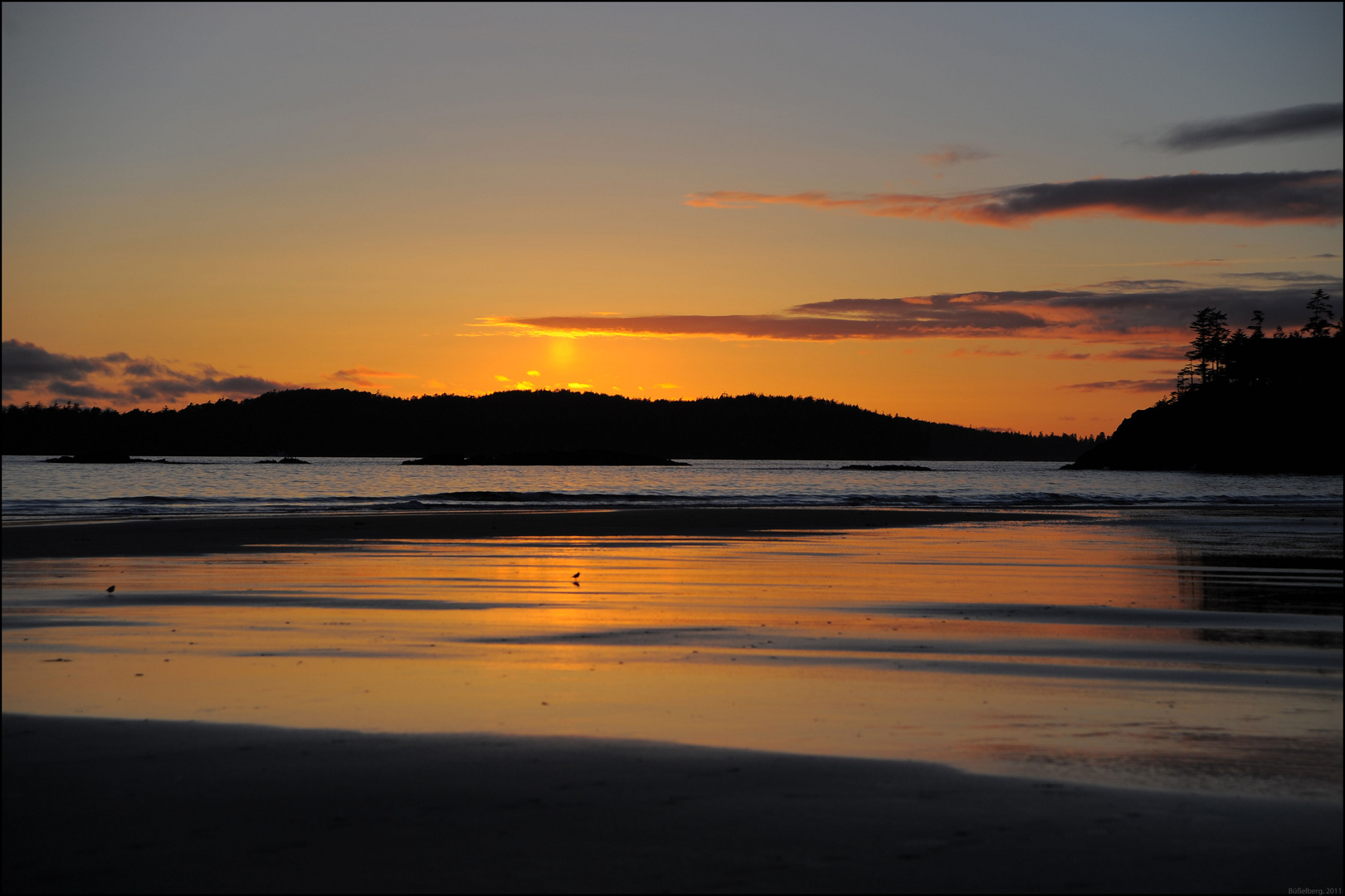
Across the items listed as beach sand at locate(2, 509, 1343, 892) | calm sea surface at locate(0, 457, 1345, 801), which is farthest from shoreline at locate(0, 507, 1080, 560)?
beach sand at locate(2, 509, 1343, 892)

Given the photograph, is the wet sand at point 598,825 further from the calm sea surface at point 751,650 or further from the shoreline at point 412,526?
the shoreline at point 412,526

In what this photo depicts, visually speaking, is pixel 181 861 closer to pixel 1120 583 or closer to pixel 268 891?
pixel 268 891

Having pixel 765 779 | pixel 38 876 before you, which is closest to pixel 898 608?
pixel 765 779

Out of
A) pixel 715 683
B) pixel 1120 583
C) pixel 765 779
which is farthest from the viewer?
pixel 1120 583

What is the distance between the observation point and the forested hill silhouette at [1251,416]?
125688mm

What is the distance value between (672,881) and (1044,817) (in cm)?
187

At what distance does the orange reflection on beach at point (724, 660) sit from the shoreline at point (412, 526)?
5.21 metres

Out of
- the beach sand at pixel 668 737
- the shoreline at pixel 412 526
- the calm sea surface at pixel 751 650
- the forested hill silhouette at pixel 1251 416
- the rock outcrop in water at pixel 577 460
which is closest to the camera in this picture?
the beach sand at pixel 668 737

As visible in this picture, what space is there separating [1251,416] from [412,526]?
134752mm

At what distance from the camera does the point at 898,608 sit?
1227 cm

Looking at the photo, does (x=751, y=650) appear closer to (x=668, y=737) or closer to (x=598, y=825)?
(x=668, y=737)

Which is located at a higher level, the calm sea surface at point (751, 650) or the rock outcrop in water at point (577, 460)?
the rock outcrop in water at point (577, 460)

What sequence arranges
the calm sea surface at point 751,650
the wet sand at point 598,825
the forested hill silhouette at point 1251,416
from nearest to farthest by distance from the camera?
1. the wet sand at point 598,825
2. the calm sea surface at point 751,650
3. the forested hill silhouette at point 1251,416

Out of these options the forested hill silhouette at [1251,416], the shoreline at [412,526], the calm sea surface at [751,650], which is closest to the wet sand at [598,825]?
the calm sea surface at [751,650]
